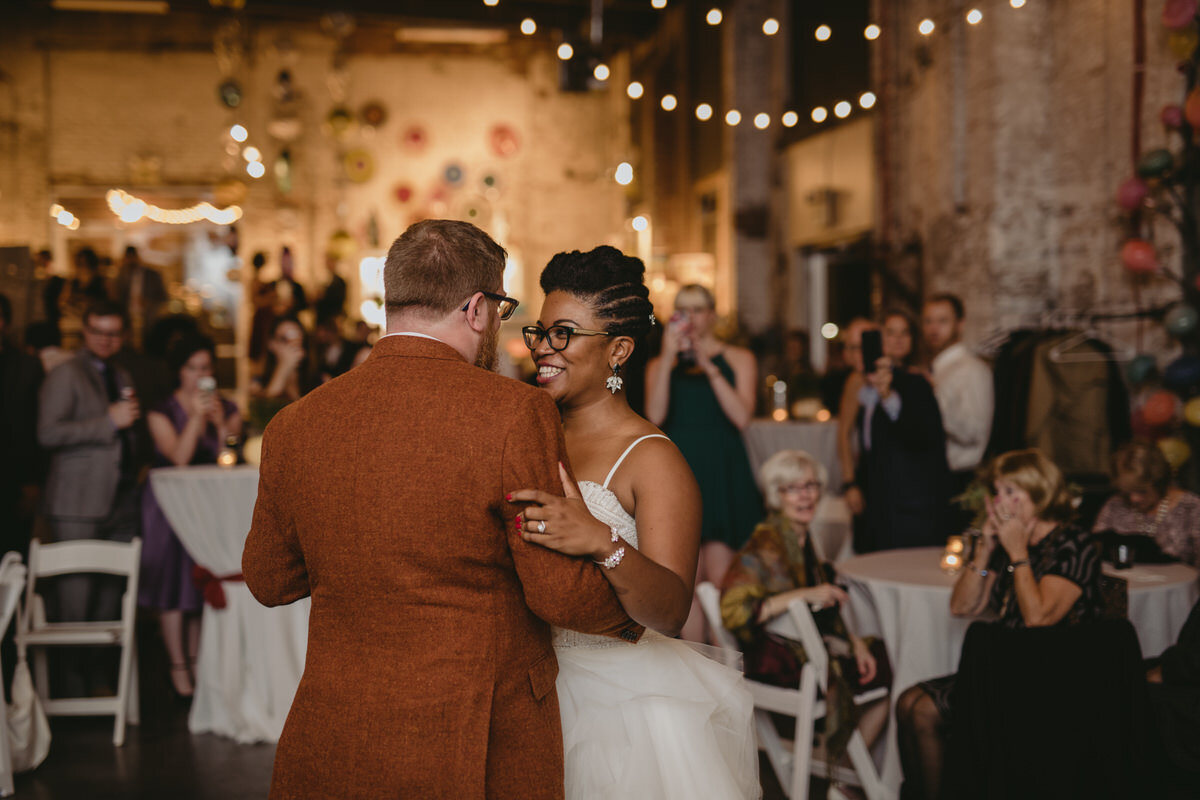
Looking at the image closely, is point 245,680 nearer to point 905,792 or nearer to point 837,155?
point 905,792

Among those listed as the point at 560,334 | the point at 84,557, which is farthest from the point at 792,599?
the point at 84,557

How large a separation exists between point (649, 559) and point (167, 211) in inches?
463

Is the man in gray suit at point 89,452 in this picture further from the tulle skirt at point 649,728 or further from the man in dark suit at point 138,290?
the man in dark suit at point 138,290

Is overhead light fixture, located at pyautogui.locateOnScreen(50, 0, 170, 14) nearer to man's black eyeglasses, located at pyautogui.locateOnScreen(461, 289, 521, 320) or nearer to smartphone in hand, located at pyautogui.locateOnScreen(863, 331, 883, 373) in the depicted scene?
smartphone in hand, located at pyautogui.locateOnScreen(863, 331, 883, 373)

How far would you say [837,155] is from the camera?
8930 mm

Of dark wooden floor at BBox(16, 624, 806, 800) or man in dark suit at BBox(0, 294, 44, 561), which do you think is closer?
dark wooden floor at BBox(16, 624, 806, 800)

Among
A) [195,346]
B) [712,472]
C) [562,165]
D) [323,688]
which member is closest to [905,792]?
[712,472]

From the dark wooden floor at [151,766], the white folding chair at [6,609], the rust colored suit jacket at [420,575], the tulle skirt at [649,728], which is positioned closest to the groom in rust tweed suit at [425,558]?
the rust colored suit jacket at [420,575]

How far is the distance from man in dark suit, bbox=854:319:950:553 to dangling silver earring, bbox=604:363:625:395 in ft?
7.84

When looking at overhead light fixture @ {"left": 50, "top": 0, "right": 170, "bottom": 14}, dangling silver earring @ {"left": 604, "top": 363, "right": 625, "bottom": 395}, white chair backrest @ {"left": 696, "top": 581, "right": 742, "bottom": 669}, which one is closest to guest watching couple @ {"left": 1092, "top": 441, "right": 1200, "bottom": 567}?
white chair backrest @ {"left": 696, "top": 581, "right": 742, "bottom": 669}

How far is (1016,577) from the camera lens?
2.99 meters

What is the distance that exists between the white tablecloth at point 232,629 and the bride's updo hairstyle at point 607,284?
2676 millimetres

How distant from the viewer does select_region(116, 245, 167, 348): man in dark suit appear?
9.61 metres

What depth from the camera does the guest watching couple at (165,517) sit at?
15.4 ft
